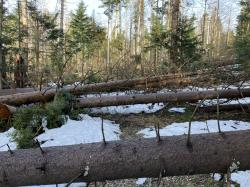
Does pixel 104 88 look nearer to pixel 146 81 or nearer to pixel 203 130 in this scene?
pixel 146 81

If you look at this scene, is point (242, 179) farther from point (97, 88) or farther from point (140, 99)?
point (97, 88)

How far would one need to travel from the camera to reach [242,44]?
47.4 ft

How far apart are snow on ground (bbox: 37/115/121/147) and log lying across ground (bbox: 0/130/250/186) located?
290cm

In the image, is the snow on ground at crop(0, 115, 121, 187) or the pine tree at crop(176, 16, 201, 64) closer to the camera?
the snow on ground at crop(0, 115, 121, 187)

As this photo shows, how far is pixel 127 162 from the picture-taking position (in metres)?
2.77

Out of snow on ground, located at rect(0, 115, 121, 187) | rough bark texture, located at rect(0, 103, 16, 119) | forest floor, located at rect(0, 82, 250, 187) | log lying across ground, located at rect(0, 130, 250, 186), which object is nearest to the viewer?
log lying across ground, located at rect(0, 130, 250, 186)

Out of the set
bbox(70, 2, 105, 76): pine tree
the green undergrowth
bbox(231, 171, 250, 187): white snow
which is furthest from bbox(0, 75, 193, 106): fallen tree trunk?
bbox(70, 2, 105, 76): pine tree

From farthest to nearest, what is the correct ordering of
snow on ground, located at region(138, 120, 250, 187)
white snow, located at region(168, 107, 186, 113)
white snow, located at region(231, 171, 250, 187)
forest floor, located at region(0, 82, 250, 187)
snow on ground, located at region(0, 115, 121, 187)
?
white snow, located at region(168, 107, 186, 113) < snow on ground, located at region(138, 120, 250, 187) < snow on ground, located at region(0, 115, 121, 187) < forest floor, located at region(0, 82, 250, 187) < white snow, located at region(231, 171, 250, 187)

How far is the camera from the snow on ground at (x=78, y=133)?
586 centimetres

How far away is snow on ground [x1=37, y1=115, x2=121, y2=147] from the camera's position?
231 inches

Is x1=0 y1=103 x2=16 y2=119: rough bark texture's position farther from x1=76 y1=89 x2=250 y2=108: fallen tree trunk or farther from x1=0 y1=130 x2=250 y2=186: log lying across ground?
x1=0 y1=130 x2=250 y2=186: log lying across ground

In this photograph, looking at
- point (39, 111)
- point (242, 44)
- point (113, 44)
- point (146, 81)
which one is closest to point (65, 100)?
point (39, 111)

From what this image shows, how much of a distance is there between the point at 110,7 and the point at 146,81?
83.6ft

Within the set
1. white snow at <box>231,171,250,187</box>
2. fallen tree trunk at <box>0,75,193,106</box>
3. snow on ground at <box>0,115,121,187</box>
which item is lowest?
white snow at <box>231,171,250,187</box>
